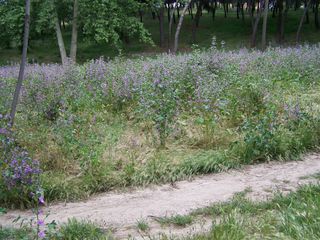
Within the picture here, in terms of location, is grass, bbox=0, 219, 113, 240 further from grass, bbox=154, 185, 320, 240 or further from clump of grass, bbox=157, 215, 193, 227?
grass, bbox=154, 185, 320, 240

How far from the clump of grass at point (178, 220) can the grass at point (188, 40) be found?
89.9 feet

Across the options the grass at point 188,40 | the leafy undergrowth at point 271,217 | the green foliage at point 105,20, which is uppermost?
the green foliage at point 105,20

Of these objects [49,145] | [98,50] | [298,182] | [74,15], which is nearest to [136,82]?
[49,145]

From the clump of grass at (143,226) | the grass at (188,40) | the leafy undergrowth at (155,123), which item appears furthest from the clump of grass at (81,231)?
the grass at (188,40)

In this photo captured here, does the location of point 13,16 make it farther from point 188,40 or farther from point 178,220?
point 188,40

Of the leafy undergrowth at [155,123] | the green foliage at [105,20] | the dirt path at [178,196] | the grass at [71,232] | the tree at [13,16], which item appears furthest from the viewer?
the tree at [13,16]

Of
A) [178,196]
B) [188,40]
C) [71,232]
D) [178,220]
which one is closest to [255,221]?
[178,220]

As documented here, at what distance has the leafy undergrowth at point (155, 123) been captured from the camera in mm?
5871

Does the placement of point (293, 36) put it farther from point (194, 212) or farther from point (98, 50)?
point (194, 212)

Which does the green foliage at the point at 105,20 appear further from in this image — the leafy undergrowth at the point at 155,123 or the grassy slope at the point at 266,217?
the grassy slope at the point at 266,217

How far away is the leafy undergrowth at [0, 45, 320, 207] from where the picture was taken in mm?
5871

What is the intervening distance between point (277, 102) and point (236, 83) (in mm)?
1012

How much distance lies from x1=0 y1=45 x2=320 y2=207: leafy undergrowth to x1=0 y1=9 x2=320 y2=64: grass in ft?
74.0

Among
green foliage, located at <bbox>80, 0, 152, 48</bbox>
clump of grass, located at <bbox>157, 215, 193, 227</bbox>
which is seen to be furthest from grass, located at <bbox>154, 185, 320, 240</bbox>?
green foliage, located at <bbox>80, 0, 152, 48</bbox>
